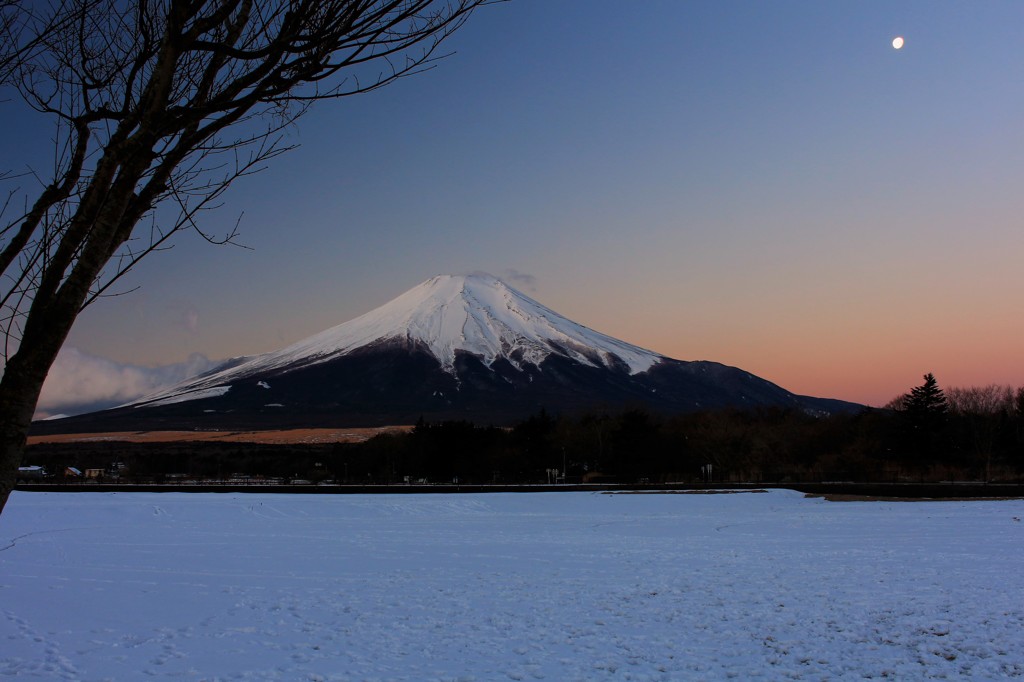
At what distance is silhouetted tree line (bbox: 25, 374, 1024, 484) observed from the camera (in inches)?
2530

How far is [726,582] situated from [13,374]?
1193cm

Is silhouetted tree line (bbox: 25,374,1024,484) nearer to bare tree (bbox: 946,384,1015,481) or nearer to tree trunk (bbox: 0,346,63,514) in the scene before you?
bare tree (bbox: 946,384,1015,481)

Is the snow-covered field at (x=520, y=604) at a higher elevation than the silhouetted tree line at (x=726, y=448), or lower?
lower

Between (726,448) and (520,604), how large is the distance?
65.2m

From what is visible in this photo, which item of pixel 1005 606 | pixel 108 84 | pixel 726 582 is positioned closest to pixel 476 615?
pixel 726 582

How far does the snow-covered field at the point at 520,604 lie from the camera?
27.8 ft

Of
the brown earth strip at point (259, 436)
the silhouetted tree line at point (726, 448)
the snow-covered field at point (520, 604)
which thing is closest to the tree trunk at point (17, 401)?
the snow-covered field at point (520, 604)

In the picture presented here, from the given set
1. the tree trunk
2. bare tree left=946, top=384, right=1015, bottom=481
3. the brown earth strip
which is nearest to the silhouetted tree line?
bare tree left=946, top=384, right=1015, bottom=481

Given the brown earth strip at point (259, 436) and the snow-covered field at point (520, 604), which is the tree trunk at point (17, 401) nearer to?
the snow-covered field at point (520, 604)

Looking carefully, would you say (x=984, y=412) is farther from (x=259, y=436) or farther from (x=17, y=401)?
(x=259, y=436)

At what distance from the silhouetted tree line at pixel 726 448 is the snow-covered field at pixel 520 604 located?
1714 inches

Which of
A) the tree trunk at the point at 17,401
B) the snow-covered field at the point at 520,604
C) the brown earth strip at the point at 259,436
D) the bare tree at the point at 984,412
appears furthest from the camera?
the brown earth strip at the point at 259,436

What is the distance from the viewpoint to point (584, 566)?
15.9 metres

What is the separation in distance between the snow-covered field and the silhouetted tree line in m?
43.5
